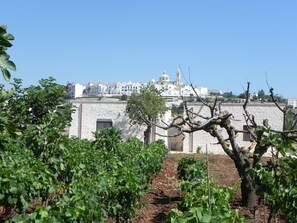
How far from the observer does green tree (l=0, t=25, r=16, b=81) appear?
215 centimetres

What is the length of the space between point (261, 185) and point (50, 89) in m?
10.7

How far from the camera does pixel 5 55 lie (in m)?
2.17

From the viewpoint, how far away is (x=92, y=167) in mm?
9766

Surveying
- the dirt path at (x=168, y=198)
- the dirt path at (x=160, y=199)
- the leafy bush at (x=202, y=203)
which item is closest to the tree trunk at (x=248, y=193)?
the dirt path at (x=168, y=198)

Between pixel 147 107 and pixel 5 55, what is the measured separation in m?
28.3

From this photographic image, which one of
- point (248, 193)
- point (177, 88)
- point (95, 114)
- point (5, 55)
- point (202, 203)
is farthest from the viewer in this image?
point (177, 88)

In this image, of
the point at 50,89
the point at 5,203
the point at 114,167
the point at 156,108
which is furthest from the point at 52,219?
the point at 156,108

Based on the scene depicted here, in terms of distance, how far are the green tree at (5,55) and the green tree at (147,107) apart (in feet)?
92.0

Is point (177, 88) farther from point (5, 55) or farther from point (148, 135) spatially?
point (5, 55)

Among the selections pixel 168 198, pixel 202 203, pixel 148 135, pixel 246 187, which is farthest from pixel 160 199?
pixel 148 135

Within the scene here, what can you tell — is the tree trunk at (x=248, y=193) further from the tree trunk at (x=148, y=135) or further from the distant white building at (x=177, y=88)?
the tree trunk at (x=148, y=135)

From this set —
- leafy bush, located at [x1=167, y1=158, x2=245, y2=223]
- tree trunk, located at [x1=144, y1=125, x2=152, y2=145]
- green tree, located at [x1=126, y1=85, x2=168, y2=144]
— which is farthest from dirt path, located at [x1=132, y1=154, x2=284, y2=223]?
green tree, located at [x1=126, y1=85, x2=168, y2=144]

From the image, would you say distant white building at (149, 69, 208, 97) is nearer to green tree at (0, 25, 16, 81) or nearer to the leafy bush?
the leafy bush

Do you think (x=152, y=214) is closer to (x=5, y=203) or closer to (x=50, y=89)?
(x=5, y=203)
